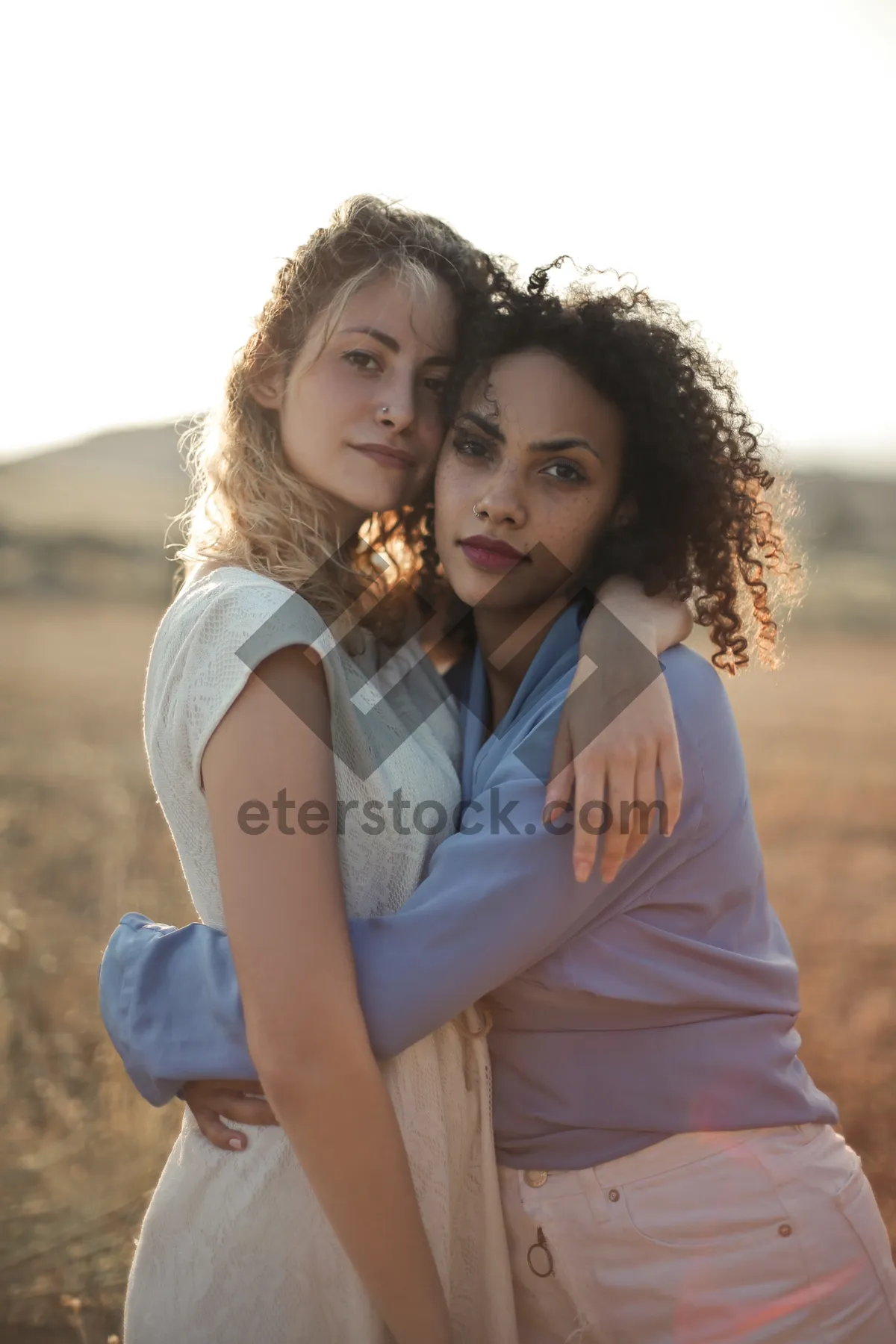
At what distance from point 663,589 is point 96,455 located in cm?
2460

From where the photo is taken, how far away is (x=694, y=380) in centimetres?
214

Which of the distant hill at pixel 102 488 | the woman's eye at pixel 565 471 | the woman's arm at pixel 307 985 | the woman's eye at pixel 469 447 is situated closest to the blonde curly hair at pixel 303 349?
the woman's eye at pixel 469 447

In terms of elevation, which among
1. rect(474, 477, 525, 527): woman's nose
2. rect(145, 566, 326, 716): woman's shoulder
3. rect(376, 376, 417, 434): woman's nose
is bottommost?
rect(145, 566, 326, 716): woman's shoulder

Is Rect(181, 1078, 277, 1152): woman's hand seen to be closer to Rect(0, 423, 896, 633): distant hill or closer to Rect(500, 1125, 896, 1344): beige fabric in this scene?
Rect(500, 1125, 896, 1344): beige fabric

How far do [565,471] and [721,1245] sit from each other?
4.59ft

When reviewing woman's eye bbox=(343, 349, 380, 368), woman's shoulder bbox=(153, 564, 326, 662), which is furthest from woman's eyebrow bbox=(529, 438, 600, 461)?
woman's shoulder bbox=(153, 564, 326, 662)

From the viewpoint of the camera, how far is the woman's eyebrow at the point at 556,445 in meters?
2.03

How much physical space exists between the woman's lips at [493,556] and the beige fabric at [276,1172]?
497 mm

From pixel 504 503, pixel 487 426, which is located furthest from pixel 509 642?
pixel 487 426

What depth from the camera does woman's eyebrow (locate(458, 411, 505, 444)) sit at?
205 cm

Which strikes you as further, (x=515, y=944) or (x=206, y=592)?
(x=206, y=592)

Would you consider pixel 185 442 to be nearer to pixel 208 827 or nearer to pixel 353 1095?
pixel 208 827

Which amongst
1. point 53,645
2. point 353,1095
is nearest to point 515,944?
point 353,1095

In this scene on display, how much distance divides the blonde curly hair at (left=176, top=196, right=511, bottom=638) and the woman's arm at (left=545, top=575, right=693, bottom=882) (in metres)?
0.51
